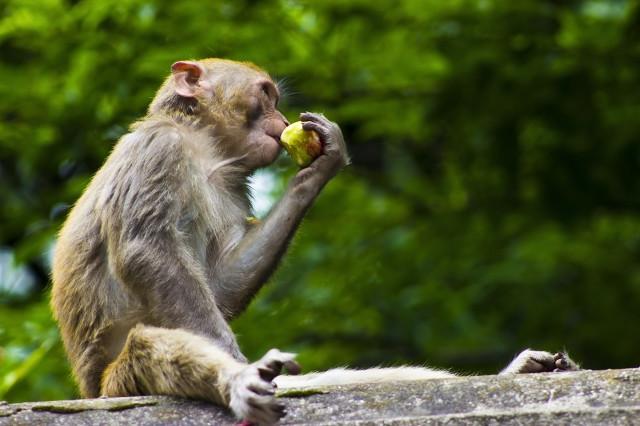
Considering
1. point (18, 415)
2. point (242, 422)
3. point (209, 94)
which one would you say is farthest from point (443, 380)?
point (209, 94)

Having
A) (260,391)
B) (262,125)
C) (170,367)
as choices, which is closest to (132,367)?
(170,367)

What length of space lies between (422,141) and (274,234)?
5.67 m

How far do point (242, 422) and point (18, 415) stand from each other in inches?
27.5

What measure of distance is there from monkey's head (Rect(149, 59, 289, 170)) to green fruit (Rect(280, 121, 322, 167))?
11cm

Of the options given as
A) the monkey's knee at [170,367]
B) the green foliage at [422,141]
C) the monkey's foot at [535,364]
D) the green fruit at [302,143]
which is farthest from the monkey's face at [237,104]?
the green foliage at [422,141]

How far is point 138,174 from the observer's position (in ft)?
17.4

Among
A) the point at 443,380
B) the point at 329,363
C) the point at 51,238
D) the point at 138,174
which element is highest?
the point at 138,174

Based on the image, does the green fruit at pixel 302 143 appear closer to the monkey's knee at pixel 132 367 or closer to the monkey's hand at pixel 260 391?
the monkey's knee at pixel 132 367

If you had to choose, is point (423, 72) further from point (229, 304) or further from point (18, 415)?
point (18, 415)

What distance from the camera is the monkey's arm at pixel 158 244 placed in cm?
503

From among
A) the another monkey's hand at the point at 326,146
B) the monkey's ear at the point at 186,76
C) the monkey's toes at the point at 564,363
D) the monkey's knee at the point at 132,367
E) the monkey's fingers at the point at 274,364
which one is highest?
the monkey's ear at the point at 186,76

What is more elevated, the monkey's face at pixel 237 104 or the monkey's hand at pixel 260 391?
the monkey's face at pixel 237 104

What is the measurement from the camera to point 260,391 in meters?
3.93

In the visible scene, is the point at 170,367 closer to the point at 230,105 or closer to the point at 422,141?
the point at 230,105
